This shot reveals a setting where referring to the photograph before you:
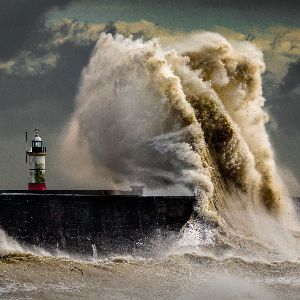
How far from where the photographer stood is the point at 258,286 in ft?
54.2

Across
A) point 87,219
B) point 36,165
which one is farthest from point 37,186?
point 87,219

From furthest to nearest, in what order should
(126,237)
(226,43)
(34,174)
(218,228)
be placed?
1. (226,43)
2. (34,174)
3. (218,228)
4. (126,237)

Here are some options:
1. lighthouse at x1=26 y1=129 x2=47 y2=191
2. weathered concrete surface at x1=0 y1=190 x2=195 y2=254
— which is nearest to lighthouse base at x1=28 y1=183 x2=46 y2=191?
lighthouse at x1=26 y1=129 x2=47 y2=191

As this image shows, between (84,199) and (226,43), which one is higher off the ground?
(226,43)

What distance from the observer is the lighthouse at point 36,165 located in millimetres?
20578

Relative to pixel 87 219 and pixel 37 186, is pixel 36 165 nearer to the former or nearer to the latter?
pixel 37 186

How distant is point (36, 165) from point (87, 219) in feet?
15.9

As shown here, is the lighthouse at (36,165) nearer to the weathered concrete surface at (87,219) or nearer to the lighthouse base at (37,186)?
the lighthouse base at (37,186)

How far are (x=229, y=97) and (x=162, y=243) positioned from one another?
20.8 feet

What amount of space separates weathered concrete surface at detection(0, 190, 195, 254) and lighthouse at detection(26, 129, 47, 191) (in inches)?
153

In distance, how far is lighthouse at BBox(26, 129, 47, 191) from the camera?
20578 millimetres

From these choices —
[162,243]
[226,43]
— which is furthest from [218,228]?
[226,43]

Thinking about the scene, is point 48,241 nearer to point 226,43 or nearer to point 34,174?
point 34,174

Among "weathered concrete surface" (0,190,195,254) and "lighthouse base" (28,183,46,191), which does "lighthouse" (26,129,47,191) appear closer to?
"lighthouse base" (28,183,46,191)
